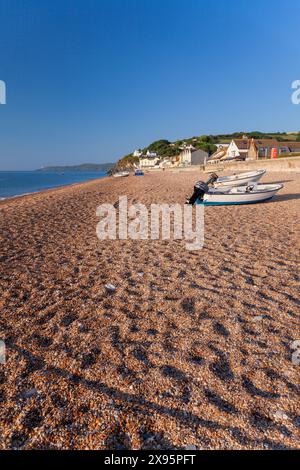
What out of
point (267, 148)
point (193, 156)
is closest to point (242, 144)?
point (267, 148)

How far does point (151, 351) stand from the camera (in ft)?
9.21

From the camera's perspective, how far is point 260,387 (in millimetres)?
2318

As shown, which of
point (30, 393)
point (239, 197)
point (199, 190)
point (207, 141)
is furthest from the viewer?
point (207, 141)

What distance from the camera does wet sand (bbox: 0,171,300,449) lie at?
195 cm

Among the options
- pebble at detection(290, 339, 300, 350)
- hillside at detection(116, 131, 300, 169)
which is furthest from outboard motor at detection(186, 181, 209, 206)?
hillside at detection(116, 131, 300, 169)

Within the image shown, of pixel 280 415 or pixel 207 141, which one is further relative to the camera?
pixel 207 141

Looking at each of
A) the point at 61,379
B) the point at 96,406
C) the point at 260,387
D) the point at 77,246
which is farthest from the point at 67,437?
the point at 77,246

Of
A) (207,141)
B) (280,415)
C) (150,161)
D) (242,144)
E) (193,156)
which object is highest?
(207,141)

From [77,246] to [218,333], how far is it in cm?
487

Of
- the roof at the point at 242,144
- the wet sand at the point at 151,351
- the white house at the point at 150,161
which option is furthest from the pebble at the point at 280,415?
the white house at the point at 150,161

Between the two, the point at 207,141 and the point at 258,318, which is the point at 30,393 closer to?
the point at 258,318

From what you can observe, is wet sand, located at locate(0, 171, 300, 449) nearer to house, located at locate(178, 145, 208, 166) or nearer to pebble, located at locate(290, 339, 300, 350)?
pebble, located at locate(290, 339, 300, 350)

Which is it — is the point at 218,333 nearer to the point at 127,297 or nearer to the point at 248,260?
the point at 127,297

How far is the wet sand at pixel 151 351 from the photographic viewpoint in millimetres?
1947
